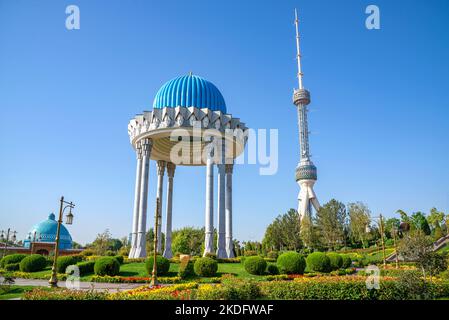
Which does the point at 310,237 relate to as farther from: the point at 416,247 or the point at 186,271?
the point at 186,271

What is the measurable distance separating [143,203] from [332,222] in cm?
3922

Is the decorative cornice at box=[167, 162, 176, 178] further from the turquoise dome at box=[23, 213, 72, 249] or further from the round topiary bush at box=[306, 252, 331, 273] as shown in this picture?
the turquoise dome at box=[23, 213, 72, 249]

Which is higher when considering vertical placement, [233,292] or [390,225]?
[390,225]

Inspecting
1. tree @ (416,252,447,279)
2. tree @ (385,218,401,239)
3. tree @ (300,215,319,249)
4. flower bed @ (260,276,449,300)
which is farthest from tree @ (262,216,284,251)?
flower bed @ (260,276,449,300)

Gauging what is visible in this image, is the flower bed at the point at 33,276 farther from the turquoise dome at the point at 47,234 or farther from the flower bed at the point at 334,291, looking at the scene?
the turquoise dome at the point at 47,234

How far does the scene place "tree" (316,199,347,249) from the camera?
60844 mm

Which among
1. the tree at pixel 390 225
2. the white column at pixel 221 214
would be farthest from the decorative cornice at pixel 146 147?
the tree at pixel 390 225

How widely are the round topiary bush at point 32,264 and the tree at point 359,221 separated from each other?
5348cm

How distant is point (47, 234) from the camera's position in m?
75.8

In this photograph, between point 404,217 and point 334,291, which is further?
point 404,217

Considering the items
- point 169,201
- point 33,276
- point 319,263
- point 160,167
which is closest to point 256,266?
point 319,263

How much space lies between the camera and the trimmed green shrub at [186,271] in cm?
2569

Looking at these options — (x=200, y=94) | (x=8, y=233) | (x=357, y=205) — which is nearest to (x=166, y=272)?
Result: (x=200, y=94)

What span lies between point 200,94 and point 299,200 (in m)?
79.4
